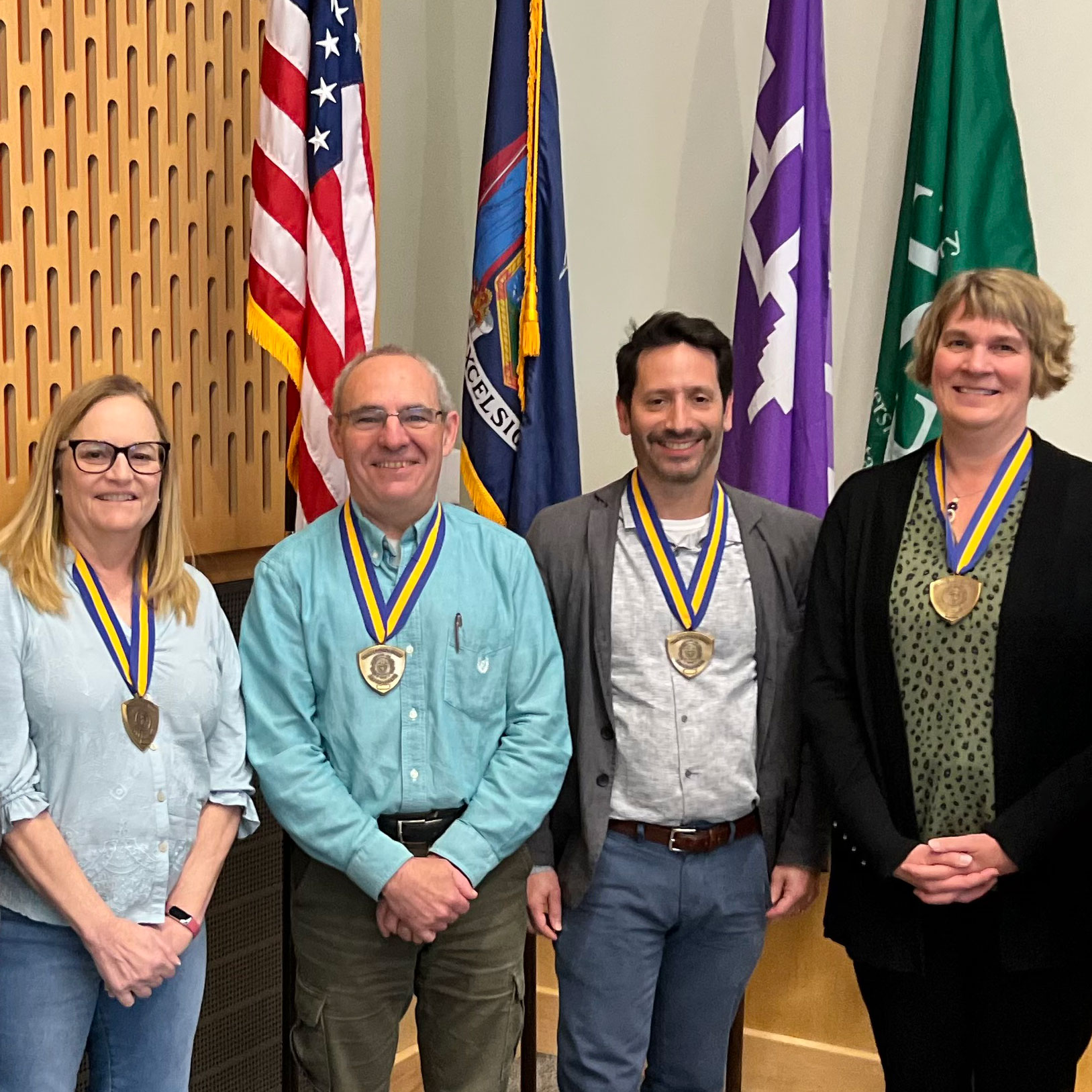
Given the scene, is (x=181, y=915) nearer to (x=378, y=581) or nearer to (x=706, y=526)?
(x=378, y=581)

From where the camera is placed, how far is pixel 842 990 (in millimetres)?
3678

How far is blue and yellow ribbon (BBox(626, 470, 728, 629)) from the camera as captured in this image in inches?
97.0

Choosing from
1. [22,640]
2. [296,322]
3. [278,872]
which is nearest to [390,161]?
[296,322]

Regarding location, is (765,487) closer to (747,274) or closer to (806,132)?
(747,274)

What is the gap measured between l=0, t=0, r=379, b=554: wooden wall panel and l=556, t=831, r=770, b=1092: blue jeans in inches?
44.4

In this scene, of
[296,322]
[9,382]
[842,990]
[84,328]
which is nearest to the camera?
[9,382]

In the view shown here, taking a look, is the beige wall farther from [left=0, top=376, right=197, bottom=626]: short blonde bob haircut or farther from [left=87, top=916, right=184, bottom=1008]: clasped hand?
[left=87, top=916, right=184, bottom=1008]: clasped hand

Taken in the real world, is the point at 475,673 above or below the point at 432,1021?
above

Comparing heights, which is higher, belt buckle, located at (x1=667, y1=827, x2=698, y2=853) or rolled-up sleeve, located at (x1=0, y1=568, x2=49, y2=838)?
rolled-up sleeve, located at (x1=0, y1=568, x2=49, y2=838)

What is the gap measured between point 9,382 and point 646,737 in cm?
135

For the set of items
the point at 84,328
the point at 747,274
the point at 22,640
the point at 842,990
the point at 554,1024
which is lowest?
the point at 554,1024

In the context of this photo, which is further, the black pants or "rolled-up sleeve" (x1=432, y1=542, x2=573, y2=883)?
"rolled-up sleeve" (x1=432, y1=542, x2=573, y2=883)

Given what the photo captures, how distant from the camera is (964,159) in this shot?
3344mm

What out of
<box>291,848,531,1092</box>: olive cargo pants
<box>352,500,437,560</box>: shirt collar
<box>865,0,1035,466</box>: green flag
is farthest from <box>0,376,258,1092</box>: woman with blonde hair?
<box>865,0,1035,466</box>: green flag
